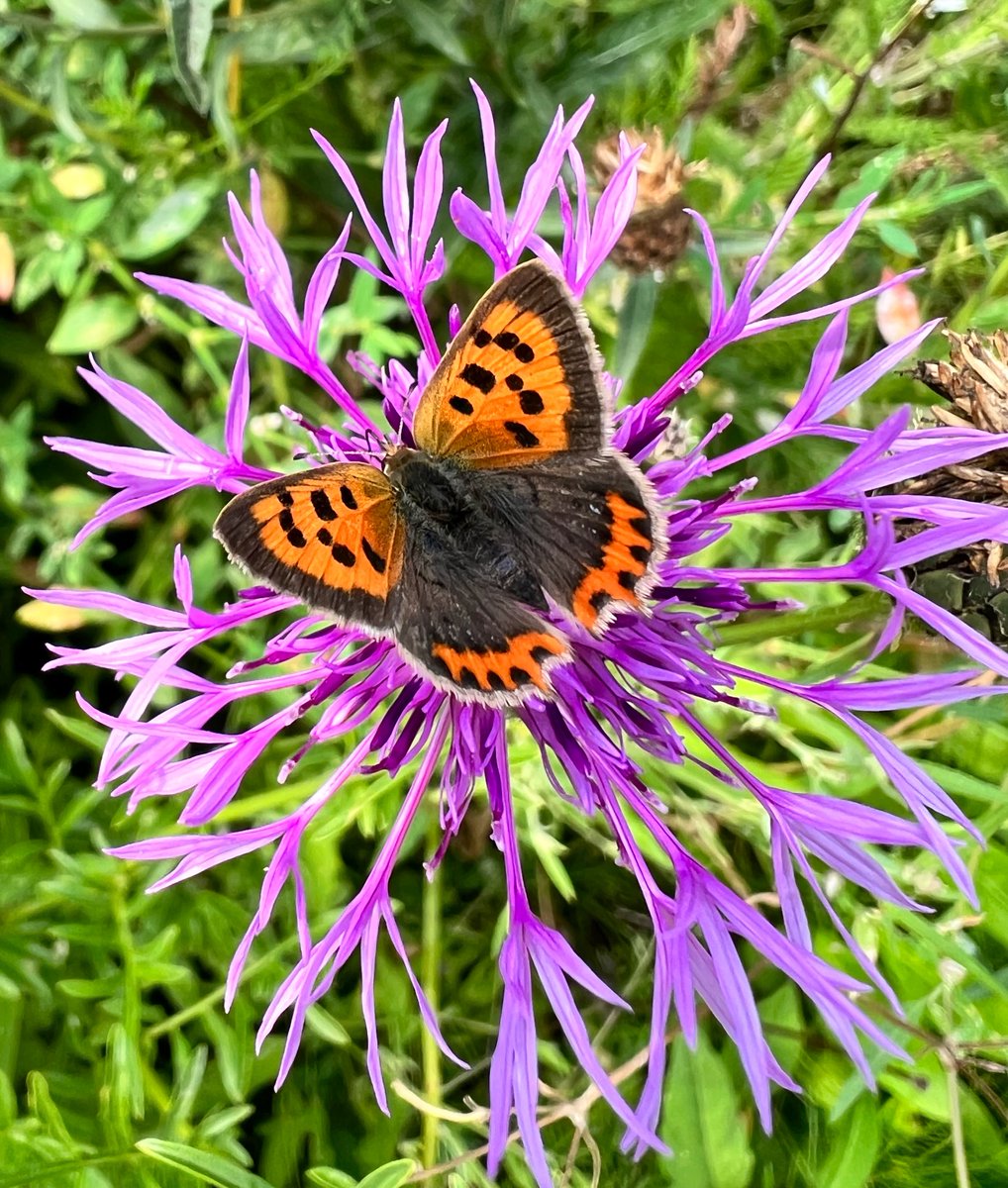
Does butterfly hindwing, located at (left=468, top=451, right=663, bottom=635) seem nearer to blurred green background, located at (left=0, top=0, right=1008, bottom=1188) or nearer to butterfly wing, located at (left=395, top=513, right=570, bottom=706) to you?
butterfly wing, located at (left=395, top=513, right=570, bottom=706)

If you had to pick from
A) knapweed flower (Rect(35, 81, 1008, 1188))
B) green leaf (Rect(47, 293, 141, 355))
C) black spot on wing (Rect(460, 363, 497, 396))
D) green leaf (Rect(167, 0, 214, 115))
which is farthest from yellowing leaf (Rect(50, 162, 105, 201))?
black spot on wing (Rect(460, 363, 497, 396))

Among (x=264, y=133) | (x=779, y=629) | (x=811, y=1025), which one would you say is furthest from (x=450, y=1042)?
(x=264, y=133)

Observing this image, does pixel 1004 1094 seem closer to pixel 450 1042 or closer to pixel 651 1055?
pixel 651 1055

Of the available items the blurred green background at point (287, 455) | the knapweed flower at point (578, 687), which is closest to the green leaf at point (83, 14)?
the blurred green background at point (287, 455)

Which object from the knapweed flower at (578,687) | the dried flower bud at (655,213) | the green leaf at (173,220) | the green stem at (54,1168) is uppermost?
the dried flower bud at (655,213)

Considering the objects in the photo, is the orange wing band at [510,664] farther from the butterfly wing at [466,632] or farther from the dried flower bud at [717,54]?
the dried flower bud at [717,54]

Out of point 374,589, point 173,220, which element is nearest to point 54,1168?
point 374,589

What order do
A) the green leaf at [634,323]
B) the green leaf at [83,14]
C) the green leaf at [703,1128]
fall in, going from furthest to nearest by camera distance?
the green leaf at [83,14] < the green leaf at [634,323] < the green leaf at [703,1128]
